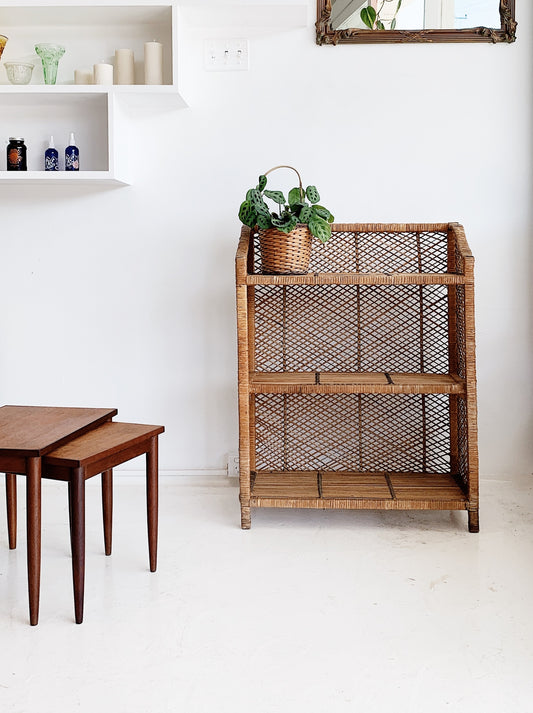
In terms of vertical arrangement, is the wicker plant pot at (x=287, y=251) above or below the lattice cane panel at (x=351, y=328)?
above

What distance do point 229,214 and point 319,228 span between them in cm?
59

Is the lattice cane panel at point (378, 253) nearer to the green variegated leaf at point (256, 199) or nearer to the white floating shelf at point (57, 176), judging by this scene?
the green variegated leaf at point (256, 199)

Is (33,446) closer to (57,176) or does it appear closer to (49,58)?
(57,176)

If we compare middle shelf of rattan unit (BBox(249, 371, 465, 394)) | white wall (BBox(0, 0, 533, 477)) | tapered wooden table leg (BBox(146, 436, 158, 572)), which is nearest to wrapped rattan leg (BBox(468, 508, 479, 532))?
middle shelf of rattan unit (BBox(249, 371, 465, 394))

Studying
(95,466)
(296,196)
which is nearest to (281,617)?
(95,466)

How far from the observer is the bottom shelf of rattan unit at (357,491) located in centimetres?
273

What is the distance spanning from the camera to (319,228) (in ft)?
8.97

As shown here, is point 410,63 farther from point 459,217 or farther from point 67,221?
point 67,221

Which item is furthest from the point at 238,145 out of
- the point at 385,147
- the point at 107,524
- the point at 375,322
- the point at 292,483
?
the point at 107,524

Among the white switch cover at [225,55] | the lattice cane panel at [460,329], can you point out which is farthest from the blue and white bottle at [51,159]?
the lattice cane panel at [460,329]

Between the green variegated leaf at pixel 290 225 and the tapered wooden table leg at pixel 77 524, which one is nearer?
the tapered wooden table leg at pixel 77 524

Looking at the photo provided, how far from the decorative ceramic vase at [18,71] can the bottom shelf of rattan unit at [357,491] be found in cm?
180

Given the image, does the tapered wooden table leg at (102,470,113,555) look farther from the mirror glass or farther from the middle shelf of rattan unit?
the mirror glass

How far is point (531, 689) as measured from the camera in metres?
1.71
